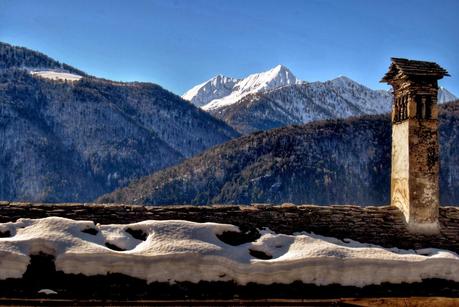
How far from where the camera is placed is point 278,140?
114688mm

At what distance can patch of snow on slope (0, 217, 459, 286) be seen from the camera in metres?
11.1

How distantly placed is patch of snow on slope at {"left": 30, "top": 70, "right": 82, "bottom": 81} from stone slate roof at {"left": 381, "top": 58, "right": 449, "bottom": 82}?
166323 millimetres

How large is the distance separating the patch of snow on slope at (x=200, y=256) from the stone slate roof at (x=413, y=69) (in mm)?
4653

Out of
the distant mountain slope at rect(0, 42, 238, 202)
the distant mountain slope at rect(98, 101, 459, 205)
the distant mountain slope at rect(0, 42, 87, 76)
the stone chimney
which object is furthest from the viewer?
the distant mountain slope at rect(0, 42, 87, 76)

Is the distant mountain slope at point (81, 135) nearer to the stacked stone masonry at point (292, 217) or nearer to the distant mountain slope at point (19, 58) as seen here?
the distant mountain slope at point (19, 58)

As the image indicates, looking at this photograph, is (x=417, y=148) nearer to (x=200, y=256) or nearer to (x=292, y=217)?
(x=292, y=217)

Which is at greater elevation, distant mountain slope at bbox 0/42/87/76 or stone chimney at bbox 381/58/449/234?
distant mountain slope at bbox 0/42/87/76

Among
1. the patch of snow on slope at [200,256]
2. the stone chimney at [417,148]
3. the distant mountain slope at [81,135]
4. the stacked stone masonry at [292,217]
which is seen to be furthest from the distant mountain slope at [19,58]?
the patch of snow on slope at [200,256]

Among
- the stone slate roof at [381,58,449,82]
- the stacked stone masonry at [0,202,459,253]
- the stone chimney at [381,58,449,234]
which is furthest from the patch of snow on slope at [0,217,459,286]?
the stone slate roof at [381,58,449,82]

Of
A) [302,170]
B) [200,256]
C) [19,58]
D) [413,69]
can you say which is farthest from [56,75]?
[200,256]

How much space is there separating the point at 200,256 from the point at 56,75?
18388 cm

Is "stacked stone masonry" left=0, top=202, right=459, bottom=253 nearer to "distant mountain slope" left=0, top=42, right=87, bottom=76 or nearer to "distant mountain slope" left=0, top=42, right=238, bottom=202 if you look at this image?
"distant mountain slope" left=0, top=42, right=238, bottom=202

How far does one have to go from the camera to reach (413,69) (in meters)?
14.7

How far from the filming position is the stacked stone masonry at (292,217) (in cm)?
1255
